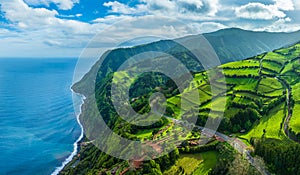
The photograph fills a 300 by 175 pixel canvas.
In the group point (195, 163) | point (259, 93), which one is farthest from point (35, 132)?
point (259, 93)

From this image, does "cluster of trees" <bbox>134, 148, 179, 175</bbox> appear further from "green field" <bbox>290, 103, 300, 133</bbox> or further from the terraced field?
"green field" <bbox>290, 103, 300, 133</bbox>

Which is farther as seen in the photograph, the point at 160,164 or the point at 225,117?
the point at 225,117

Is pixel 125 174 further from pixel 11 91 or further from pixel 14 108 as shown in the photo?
pixel 11 91

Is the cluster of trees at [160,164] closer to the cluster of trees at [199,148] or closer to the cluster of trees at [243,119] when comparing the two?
the cluster of trees at [199,148]

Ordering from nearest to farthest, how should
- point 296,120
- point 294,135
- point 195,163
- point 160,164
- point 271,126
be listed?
1. point 160,164
2. point 195,163
3. point 294,135
4. point 296,120
5. point 271,126

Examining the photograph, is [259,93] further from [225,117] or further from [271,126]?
[225,117]

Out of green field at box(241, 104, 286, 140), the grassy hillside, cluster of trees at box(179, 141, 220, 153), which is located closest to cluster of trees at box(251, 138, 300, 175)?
the grassy hillside

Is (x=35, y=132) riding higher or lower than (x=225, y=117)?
higher

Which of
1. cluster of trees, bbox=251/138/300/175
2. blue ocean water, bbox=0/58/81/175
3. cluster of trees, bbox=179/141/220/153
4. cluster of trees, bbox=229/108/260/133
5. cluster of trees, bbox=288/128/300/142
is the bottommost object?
cluster of trees, bbox=251/138/300/175
